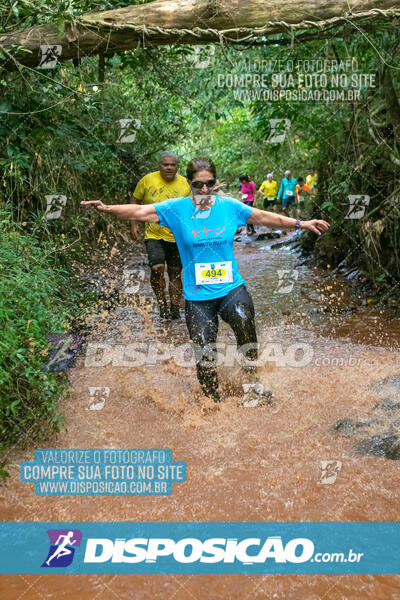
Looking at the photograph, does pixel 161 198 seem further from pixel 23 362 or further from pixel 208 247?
pixel 23 362

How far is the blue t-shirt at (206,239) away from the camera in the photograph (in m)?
4.35

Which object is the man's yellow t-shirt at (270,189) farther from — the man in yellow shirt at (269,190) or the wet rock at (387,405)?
the wet rock at (387,405)

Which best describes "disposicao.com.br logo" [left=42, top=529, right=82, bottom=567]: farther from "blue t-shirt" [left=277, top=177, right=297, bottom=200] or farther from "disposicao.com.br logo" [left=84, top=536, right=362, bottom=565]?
"blue t-shirt" [left=277, top=177, right=297, bottom=200]

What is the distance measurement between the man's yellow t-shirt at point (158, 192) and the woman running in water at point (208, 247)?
2.54 metres

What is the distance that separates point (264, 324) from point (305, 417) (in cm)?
280

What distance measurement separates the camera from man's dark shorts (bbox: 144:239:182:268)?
6.98m

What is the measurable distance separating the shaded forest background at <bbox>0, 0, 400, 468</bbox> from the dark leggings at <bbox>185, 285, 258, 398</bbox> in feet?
3.61

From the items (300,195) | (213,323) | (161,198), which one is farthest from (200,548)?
(300,195)

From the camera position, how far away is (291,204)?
59.3ft

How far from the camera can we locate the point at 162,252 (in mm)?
7016

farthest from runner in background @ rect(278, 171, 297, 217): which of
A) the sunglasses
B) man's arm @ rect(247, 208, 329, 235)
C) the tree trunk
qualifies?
the sunglasses

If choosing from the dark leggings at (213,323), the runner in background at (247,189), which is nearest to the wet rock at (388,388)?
the dark leggings at (213,323)

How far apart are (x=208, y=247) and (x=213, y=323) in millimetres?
579

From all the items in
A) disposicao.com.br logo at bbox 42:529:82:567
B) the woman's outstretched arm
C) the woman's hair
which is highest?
the woman's hair
